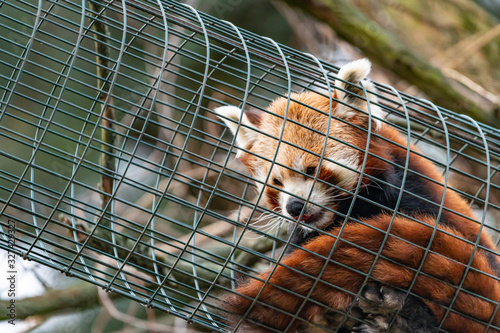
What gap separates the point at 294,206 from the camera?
3.16m

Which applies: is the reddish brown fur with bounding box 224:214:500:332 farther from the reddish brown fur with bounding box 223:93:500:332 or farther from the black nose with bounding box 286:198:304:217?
the black nose with bounding box 286:198:304:217

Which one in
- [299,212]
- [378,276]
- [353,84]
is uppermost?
[353,84]

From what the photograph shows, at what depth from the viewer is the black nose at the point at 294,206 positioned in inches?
124

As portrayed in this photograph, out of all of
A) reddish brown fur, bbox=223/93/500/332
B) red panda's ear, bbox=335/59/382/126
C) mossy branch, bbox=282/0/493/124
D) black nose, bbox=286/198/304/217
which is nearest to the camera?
reddish brown fur, bbox=223/93/500/332

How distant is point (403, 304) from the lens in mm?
2510

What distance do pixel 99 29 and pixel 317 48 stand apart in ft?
12.3

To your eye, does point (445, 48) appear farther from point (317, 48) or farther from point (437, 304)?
point (437, 304)

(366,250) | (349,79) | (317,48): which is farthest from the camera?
(317,48)

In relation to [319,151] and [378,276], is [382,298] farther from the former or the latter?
[319,151]

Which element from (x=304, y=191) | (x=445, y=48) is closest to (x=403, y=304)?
(x=304, y=191)

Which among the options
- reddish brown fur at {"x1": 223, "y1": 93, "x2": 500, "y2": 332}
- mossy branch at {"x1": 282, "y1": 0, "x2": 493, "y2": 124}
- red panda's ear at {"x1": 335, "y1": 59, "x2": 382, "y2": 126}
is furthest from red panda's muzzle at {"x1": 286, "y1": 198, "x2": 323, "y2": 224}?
mossy branch at {"x1": 282, "y1": 0, "x2": 493, "y2": 124}

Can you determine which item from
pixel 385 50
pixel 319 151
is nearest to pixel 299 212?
pixel 319 151

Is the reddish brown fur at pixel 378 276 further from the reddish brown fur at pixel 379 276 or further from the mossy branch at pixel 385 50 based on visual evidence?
the mossy branch at pixel 385 50

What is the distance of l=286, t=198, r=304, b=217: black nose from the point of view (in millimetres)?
3158
